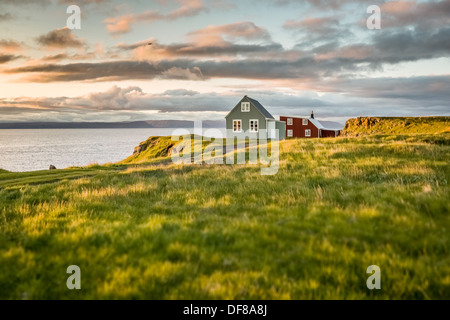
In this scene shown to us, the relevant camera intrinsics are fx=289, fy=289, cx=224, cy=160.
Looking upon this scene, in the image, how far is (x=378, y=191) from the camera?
9.72 metres

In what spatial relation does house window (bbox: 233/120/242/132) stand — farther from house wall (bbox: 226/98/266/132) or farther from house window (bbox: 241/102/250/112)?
house window (bbox: 241/102/250/112)

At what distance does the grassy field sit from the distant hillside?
9583 cm

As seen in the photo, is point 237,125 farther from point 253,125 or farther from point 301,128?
point 301,128

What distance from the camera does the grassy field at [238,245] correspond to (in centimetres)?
480

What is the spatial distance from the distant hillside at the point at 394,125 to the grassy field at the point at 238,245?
314ft

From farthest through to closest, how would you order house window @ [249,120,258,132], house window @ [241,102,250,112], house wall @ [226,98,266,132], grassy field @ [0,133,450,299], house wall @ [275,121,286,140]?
house wall @ [275,121,286,140] < house window @ [241,102,250,112] < house window @ [249,120,258,132] < house wall @ [226,98,266,132] < grassy field @ [0,133,450,299]

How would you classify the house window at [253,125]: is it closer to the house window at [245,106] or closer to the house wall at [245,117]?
the house wall at [245,117]

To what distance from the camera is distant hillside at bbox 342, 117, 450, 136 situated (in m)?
102

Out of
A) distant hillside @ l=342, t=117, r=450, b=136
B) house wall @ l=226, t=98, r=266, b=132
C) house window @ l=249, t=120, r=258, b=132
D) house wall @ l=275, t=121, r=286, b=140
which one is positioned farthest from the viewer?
distant hillside @ l=342, t=117, r=450, b=136

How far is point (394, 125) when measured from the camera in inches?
4569

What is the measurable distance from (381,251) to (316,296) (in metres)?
2.08

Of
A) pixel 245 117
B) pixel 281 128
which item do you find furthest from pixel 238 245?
pixel 281 128

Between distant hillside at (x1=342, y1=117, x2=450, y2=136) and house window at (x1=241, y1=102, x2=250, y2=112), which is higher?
distant hillside at (x1=342, y1=117, x2=450, y2=136)

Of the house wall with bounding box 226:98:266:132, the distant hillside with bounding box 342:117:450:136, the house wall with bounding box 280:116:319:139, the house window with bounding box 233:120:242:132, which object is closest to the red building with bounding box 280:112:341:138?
the house wall with bounding box 280:116:319:139
